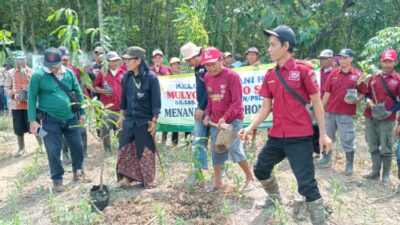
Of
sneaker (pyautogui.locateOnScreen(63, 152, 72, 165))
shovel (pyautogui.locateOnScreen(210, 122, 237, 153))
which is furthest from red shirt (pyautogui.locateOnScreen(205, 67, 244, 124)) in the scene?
sneaker (pyautogui.locateOnScreen(63, 152, 72, 165))

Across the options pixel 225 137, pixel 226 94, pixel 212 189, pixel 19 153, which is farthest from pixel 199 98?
pixel 19 153

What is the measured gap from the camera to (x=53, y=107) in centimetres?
512

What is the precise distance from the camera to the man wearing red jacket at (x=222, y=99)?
4.59 m

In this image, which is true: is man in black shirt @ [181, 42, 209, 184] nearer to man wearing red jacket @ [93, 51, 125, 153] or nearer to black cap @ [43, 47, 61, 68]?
black cap @ [43, 47, 61, 68]

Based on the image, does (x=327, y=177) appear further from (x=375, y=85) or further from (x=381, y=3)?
(x=381, y=3)

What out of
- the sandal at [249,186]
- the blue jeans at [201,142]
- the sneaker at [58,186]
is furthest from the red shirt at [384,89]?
the sneaker at [58,186]

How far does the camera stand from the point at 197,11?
7988 mm

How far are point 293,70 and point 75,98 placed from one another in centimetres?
288

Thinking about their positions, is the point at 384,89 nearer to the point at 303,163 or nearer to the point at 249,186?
the point at 249,186

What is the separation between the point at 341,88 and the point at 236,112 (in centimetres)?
199

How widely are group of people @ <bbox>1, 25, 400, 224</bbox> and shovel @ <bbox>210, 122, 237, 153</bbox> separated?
0.17ft

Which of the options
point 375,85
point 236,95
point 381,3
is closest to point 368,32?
point 381,3

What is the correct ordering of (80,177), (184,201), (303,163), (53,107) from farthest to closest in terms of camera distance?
(80,177)
(53,107)
(184,201)
(303,163)

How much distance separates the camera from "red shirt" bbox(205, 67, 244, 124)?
4629 mm
